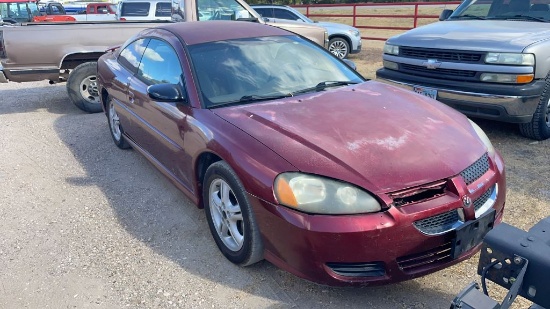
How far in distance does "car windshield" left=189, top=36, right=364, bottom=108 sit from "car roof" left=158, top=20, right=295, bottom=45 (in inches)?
3.1

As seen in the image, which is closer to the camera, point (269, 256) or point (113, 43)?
point (269, 256)

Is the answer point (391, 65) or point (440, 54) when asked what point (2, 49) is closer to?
point (391, 65)

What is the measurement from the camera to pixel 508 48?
16.6ft

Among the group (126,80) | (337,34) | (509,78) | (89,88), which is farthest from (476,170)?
(337,34)

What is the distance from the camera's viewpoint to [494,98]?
16.8ft

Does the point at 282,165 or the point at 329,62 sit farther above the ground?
the point at 329,62

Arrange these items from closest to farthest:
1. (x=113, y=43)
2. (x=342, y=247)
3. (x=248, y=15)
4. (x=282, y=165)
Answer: (x=342, y=247), (x=282, y=165), (x=113, y=43), (x=248, y=15)

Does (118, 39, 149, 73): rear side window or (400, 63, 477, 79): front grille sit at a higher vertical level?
(118, 39, 149, 73): rear side window

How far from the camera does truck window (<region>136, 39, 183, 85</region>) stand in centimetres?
406

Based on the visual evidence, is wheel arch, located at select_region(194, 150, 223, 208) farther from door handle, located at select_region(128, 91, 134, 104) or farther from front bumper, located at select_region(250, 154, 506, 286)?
door handle, located at select_region(128, 91, 134, 104)

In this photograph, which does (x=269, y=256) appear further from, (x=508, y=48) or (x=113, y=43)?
(x=113, y=43)

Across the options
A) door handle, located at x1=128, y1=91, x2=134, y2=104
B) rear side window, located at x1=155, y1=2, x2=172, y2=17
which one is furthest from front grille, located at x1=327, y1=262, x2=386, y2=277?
rear side window, located at x1=155, y1=2, x2=172, y2=17

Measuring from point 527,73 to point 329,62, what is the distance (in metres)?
2.20

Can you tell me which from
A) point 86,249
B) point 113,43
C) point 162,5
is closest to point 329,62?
point 86,249
